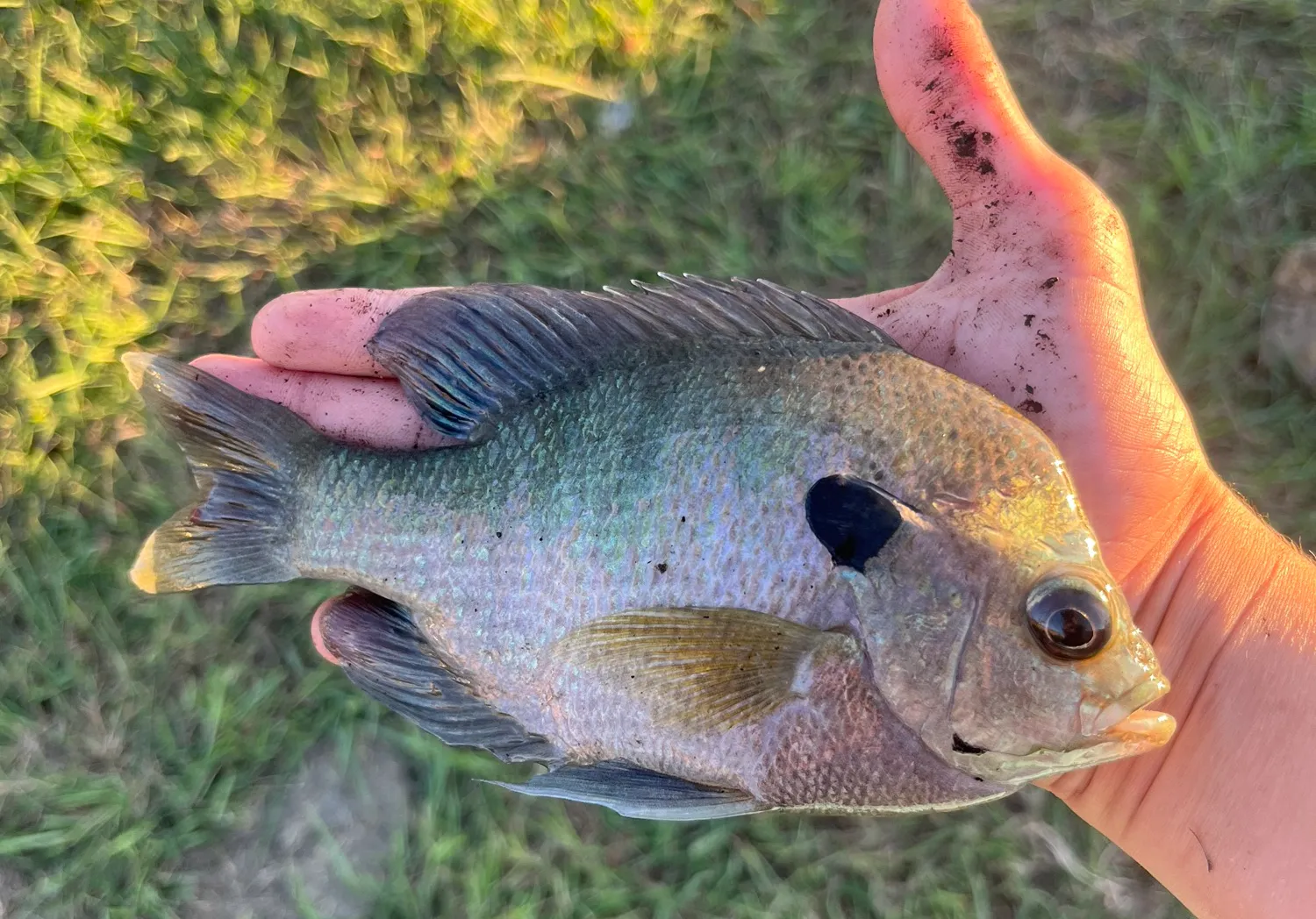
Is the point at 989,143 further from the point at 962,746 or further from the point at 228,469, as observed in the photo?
the point at 228,469

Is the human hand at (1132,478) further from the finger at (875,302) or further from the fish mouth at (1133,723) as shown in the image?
the fish mouth at (1133,723)

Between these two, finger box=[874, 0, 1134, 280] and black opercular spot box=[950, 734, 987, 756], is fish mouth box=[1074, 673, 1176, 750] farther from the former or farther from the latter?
finger box=[874, 0, 1134, 280]

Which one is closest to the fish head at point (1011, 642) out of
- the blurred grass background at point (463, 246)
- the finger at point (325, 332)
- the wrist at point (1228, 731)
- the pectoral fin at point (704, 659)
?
the pectoral fin at point (704, 659)

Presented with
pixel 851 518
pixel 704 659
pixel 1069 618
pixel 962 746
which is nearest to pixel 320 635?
pixel 704 659

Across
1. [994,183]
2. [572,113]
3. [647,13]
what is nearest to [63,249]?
[572,113]

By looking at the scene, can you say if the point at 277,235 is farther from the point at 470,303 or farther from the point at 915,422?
the point at 915,422
